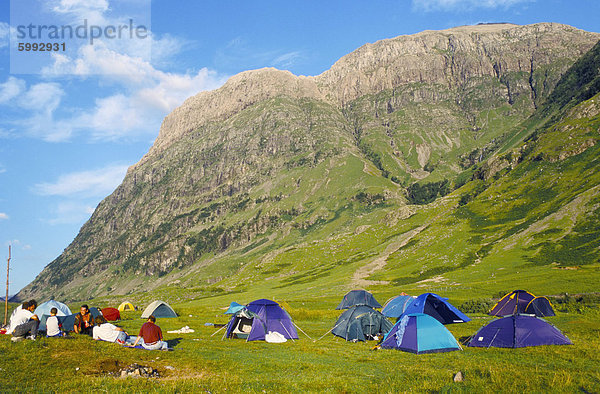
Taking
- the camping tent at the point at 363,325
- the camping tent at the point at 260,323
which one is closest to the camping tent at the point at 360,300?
the camping tent at the point at 363,325

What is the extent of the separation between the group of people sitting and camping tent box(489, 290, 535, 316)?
128ft

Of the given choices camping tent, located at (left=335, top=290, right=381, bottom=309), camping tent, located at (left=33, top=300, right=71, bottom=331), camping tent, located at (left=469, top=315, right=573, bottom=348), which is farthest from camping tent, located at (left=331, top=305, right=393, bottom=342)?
camping tent, located at (left=33, top=300, right=71, bottom=331)

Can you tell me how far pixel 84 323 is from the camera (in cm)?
2891

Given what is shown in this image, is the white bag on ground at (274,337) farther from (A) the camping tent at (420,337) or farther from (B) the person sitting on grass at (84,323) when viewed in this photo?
(B) the person sitting on grass at (84,323)

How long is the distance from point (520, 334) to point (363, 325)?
14.0 metres

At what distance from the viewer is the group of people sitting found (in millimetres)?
22266

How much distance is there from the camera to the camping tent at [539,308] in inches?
1576

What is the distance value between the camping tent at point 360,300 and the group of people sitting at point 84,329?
132ft

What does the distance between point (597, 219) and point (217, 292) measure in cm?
16253

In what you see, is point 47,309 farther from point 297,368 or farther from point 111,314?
point 297,368

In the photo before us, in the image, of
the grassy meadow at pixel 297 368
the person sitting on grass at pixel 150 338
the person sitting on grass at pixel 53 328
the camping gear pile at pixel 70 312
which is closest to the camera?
the grassy meadow at pixel 297 368

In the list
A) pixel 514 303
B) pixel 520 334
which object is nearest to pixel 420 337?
pixel 520 334

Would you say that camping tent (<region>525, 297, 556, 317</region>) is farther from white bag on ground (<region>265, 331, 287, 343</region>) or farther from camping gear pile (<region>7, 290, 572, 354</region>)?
white bag on ground (<region>265, 331, 287, 343</region>)

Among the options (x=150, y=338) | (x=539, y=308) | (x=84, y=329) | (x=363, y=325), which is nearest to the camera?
(x=150, y=338)
